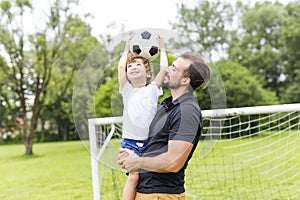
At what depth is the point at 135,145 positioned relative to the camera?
6.03 ft

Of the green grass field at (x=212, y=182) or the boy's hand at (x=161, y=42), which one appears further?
the green grass field at (x=212, y=182)

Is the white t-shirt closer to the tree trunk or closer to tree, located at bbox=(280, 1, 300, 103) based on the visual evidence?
the tree trunk

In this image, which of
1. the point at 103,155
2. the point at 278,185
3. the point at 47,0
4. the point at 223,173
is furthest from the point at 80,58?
Result: the point at 103,155

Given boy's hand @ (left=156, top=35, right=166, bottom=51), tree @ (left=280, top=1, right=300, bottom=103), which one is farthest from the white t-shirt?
tree @ (left=280, top=1, right=300, bottom=103)

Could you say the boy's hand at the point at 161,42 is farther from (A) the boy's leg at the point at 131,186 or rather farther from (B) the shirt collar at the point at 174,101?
(A) the boy's leg at the point at 131,186

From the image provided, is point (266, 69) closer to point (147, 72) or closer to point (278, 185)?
point (278, 185)

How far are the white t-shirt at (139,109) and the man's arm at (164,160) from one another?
0.31 ft

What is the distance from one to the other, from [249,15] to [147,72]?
23678mm

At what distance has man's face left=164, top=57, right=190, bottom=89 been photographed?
1.78 m

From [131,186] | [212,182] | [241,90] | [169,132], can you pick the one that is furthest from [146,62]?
[241,90]

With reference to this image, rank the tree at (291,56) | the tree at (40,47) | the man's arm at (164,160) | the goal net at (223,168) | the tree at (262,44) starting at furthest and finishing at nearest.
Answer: the tree at (262,44) < the tree at (291,56) < the tree at (40,47) < the goal net at (223,168) < the man's arm at (164,160)

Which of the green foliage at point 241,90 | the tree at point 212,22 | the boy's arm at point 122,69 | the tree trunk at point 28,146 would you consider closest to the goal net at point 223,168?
the boy's arm at point 122,69

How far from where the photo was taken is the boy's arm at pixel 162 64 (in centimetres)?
184

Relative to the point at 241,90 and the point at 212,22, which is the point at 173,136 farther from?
the point at 212,22
